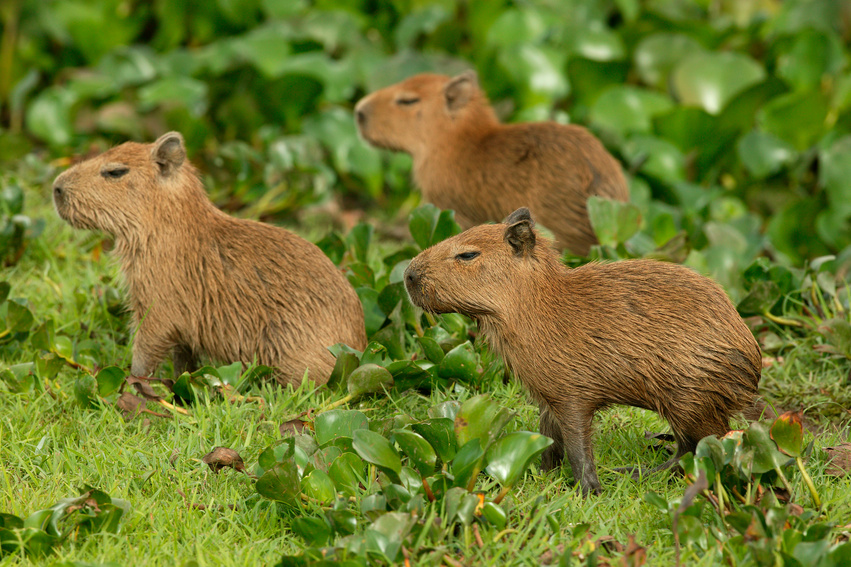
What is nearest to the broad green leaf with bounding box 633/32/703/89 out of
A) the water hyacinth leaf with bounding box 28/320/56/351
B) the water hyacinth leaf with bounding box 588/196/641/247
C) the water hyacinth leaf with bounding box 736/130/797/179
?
the water hyacinth leaf with bounding box 736/130/797/179

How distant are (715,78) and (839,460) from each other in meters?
4.23

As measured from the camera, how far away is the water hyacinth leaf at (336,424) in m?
3.18

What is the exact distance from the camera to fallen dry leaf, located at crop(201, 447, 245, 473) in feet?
10.6

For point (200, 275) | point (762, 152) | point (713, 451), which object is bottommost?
point (762, 152)

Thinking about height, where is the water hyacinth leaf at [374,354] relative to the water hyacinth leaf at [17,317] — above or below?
below

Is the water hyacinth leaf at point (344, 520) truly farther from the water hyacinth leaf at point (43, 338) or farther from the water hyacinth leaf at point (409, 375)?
the water hyacinth leaf at point (43, 338)

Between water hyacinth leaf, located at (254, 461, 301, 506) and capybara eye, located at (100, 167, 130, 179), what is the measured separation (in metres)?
1.79

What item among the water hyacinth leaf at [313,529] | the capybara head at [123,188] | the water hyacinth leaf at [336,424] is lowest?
the water hyacinth leaf at [313,529]

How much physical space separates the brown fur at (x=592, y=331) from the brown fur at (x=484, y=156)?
1.83 metres

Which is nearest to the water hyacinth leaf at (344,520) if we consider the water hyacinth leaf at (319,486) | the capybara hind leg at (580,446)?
the water hyacinth leaf at (319,486)

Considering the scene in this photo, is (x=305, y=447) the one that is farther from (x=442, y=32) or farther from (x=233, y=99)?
(x=442, y=32)

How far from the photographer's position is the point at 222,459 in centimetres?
322

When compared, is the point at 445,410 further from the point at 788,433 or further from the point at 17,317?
the point at 17,317

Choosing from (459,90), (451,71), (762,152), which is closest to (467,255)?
(459,90)
